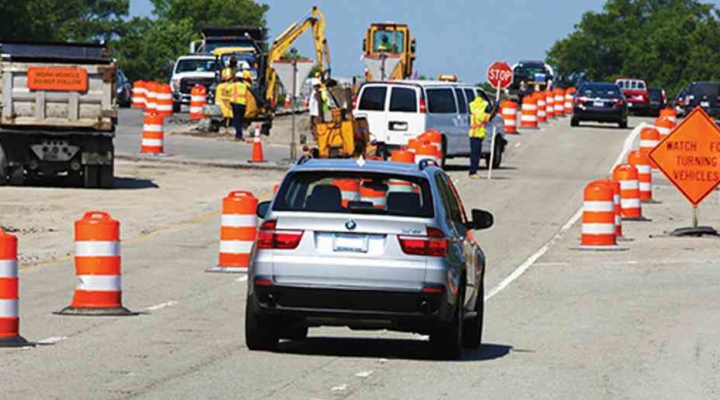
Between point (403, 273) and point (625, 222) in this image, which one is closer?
point (403, 273)

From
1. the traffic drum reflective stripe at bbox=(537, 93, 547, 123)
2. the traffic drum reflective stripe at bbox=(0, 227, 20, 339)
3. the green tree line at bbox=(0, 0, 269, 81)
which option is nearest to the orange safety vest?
the traffic drum reflective stripe at bbox=(537, 93, 547, 123)

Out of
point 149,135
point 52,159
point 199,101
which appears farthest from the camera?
point 199,101

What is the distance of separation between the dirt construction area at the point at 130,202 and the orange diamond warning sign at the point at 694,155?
758 centimetres

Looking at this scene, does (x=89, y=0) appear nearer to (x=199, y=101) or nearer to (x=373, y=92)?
(x=199, y=101)

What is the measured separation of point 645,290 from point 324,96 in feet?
68.2

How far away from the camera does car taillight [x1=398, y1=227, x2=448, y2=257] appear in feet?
45.9

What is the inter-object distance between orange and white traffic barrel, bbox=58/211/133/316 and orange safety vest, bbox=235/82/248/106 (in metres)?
32.2

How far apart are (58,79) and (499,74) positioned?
19299 mm

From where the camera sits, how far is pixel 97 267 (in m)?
17.2

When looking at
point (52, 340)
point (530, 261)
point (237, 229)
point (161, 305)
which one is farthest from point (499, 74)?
point (52, 340)

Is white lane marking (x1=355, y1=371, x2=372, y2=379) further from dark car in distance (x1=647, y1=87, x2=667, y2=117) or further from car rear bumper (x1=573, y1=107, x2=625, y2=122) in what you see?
dark car in distance (x1=647, y1=87, x2=667, y2=117)

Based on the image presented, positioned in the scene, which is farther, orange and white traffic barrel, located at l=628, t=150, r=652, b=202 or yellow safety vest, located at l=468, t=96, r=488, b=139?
yellow safety vest, located at l=468, t=96, r=488, b=139

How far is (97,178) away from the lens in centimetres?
3528

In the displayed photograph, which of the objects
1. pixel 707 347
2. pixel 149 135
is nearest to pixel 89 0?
pixel 149 135
